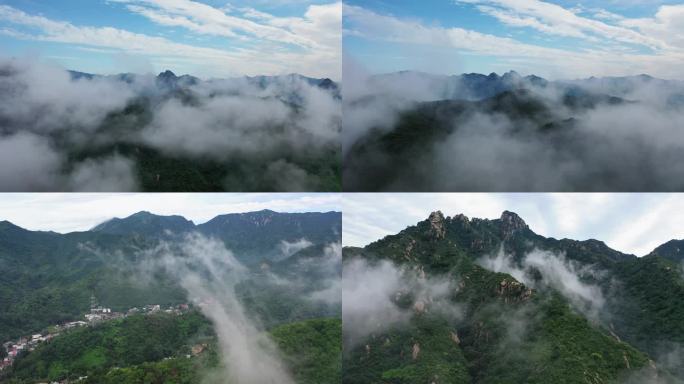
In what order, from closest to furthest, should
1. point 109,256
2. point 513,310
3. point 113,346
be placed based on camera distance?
1. point 113,346
2. point 109,256
3. point 513,310

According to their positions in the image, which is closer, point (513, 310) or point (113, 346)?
point (113, 346)

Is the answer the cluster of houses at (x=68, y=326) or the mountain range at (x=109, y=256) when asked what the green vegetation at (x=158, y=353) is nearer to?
the cluster of houses at (x=68, y=326)

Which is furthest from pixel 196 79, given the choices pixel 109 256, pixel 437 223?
pixel 437 223

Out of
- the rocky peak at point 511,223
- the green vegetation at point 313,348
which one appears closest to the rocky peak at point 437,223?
the rocky peak at point 511,223

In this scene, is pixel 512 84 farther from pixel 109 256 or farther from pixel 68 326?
pixel 68 326

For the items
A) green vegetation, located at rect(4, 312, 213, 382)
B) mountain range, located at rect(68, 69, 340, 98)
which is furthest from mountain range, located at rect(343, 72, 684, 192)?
green vegetation, located at rect(4, 312, 213, 382)

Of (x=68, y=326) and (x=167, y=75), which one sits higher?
(x=167, y=75)
